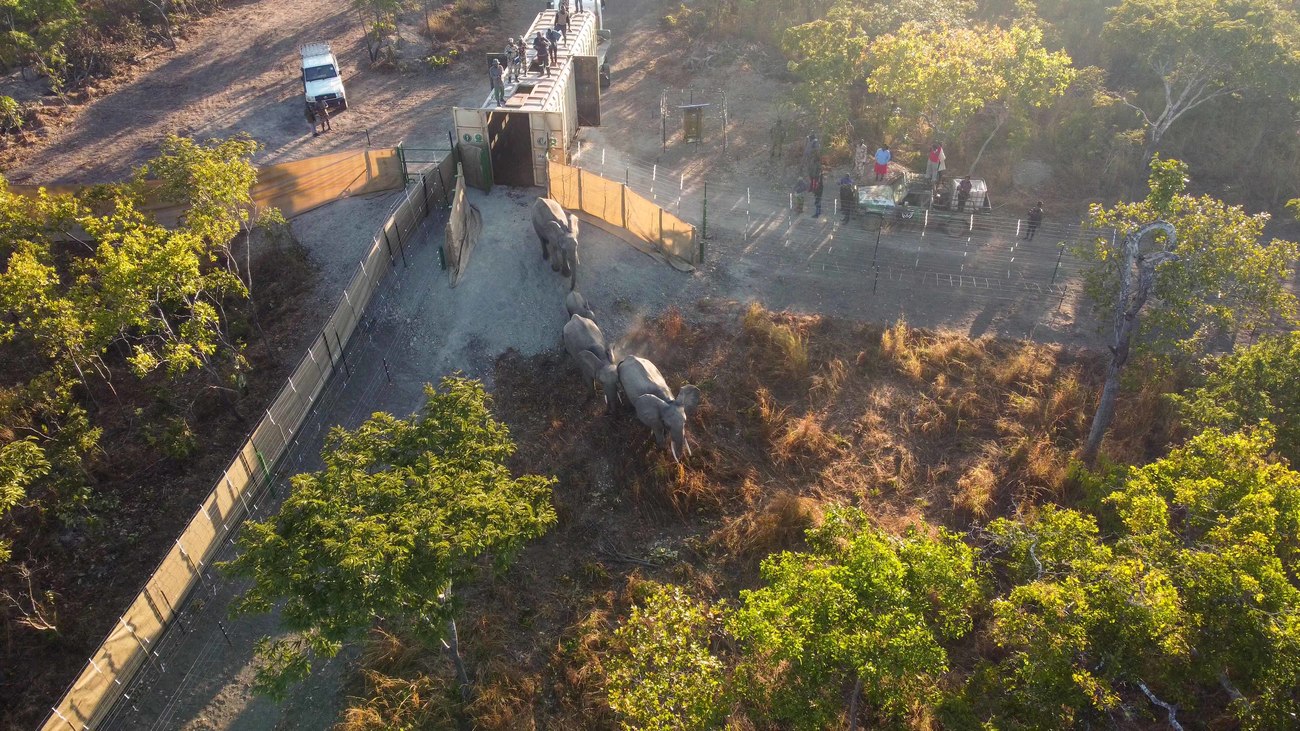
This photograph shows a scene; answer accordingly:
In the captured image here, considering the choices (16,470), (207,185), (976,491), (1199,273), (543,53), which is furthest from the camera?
(543,53)

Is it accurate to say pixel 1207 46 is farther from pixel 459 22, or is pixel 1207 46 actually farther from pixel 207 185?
pixel 459 22

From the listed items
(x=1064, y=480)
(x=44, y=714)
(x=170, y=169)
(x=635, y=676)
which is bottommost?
(x=44, y=714)

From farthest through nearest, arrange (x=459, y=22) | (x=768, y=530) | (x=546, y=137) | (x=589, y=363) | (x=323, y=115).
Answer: (x=459, y=22), (x=323, y=115), (x=546, y=137), (x=589, y=363), (x=768, y=530)

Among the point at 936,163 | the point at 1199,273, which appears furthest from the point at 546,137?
the point at 1199,273

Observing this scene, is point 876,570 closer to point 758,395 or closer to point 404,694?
point 404,694

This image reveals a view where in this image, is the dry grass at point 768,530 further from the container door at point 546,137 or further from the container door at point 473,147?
the container door at point 473,147

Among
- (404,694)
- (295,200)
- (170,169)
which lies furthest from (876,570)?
(295,200)

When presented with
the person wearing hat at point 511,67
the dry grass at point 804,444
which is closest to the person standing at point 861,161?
the person wearing hat at point 511,67
